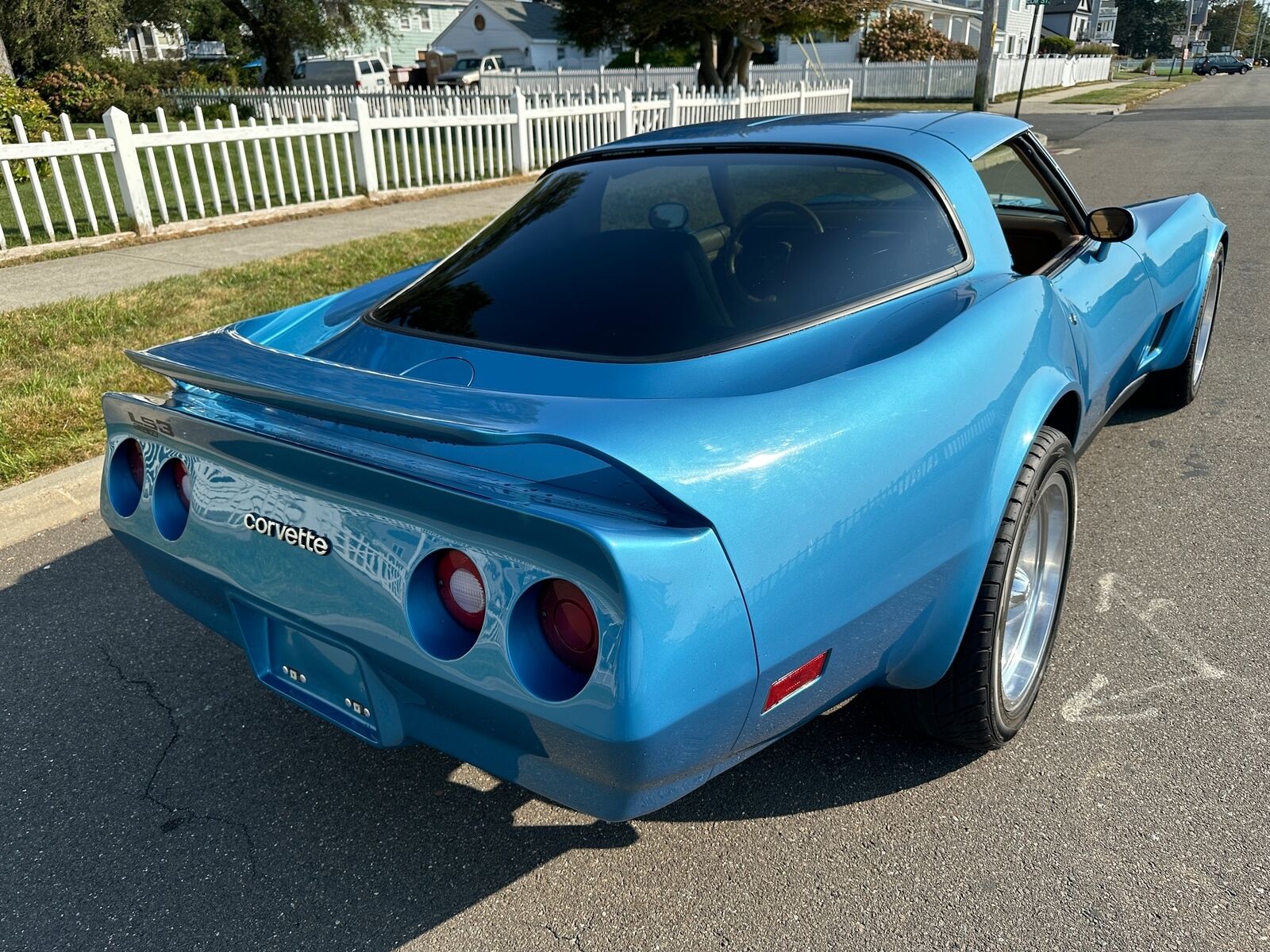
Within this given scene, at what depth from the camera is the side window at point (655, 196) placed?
105 inches

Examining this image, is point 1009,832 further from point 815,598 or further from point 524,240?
point 524,240

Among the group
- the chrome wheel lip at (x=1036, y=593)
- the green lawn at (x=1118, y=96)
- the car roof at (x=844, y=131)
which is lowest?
the green lawn at (x=1118, y=96)

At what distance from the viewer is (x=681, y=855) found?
2133 millimetres

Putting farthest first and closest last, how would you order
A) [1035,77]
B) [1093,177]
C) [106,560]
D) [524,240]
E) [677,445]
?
[1035,77]
[1093,177]
[106,560]
[524,240]
[677,445]

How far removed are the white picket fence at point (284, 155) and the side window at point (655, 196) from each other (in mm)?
7186

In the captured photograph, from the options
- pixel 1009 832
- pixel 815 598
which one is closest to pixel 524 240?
pixel 815 598

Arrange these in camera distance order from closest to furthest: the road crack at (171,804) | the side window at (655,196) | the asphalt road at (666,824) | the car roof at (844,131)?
1. the asphalt road at (666,824)
2. the road crack at (171,804)
3. the side window at (655,196)
4. the car roof at (844,131)

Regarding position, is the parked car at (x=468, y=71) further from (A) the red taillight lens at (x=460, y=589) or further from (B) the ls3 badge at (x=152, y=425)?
(A) the red taillight lens at (x=460, y=589)

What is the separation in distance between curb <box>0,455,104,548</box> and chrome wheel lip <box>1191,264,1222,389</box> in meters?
4.92

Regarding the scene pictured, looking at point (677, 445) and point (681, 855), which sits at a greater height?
point (677, 445)

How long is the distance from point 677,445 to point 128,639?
2280mm

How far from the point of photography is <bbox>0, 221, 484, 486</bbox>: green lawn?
4340mm

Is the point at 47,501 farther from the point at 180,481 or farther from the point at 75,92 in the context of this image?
the point at 75,92

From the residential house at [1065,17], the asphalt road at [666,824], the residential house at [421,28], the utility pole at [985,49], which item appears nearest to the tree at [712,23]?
the utility pole at [985,49]
